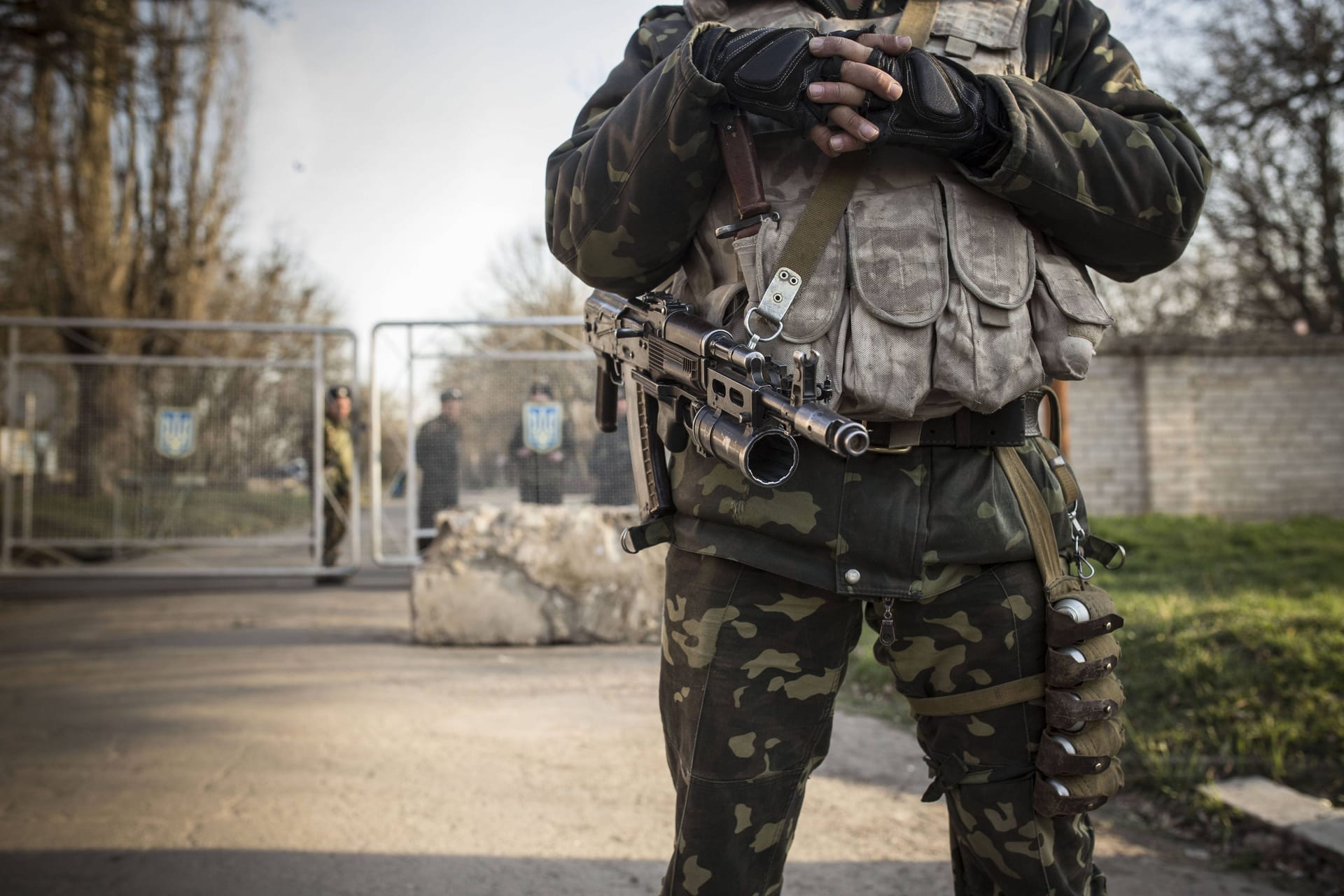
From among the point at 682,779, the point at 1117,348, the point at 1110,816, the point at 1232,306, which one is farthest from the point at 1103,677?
the point at 1232,306

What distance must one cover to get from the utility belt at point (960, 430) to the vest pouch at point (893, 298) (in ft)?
0.13

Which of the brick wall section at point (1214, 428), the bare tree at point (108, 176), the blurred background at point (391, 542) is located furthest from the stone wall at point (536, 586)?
the brick wall section at point (1214, 428)

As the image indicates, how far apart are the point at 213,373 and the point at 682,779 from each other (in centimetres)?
794

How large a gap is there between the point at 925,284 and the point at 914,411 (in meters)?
0.18

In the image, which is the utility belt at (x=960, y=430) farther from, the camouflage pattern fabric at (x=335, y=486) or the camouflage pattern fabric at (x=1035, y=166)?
the camouflage pattern fabric at (x=335, y=486)

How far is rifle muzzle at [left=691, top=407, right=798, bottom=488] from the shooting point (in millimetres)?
1179

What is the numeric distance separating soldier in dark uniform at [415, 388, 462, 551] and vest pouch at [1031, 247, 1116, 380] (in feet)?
20.9

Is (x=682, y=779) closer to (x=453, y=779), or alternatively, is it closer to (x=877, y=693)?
(x=453, y=779)

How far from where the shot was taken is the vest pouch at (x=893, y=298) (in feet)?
4.11

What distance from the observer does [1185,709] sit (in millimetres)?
3459

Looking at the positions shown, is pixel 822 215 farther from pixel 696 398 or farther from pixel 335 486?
pixel 335 486

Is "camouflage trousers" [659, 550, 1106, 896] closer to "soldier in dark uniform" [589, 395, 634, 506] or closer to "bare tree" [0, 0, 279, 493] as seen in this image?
"soldier in dark uniform" [589, 395, 634, 506]

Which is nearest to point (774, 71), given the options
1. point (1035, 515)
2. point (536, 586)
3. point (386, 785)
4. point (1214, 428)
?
point (1035, 515)

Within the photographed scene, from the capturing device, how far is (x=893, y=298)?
4.18 ft
